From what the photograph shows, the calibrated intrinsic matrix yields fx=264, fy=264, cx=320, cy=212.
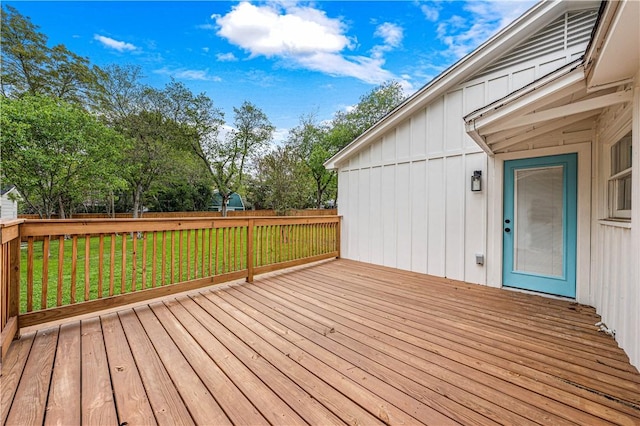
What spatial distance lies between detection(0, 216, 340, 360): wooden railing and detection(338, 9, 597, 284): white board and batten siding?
1213 mm

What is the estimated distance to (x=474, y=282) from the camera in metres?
4.20

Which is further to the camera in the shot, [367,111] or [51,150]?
[367,111]

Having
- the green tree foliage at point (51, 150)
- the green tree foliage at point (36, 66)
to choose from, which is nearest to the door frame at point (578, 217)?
the green tree foliage at point (51, 150)

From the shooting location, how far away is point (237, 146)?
1504 centimetres

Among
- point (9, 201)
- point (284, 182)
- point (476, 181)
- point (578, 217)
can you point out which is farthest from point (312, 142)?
point (578, 217)

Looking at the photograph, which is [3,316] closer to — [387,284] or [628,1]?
[387,284]

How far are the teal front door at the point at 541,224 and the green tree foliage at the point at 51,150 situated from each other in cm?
1144

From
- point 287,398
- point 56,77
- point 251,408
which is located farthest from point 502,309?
point 56,77

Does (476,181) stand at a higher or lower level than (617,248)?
higher

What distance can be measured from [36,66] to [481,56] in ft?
51.6

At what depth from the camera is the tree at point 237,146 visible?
48.0 ft

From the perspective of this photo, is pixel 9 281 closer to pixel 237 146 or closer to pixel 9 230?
pixel 9 230

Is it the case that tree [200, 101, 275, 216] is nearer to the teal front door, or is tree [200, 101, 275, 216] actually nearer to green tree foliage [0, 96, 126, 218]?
green tree foliage [0, 96, 126, 218]

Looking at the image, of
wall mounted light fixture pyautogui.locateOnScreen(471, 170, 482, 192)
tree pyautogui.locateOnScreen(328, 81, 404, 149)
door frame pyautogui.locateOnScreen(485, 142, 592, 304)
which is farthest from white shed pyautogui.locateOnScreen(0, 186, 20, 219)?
door frame pyautogui.locateOnScreen(485, 142, 592, 304)
